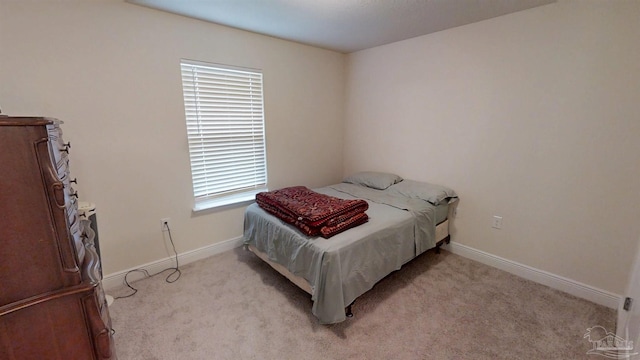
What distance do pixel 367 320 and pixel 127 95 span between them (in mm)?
2526

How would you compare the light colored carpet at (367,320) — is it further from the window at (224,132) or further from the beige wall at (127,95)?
the window at (224,132)

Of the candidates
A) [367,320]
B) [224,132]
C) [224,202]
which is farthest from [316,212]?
[224,132]

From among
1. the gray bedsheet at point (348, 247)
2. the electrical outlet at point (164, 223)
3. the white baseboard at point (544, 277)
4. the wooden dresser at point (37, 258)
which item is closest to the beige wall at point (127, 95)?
the electrical outlet at point (164, 223)

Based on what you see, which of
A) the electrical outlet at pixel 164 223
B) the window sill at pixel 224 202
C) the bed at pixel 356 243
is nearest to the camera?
the bed at pixel 356 243

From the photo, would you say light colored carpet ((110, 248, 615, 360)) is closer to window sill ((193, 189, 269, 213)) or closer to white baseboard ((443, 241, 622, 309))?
white baseboard ((443, 241, 622, 309))

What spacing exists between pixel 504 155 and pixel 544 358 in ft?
5.13

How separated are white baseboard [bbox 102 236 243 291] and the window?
Answer: 1.48ft

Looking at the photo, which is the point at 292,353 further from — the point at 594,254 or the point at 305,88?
the point at 305,88

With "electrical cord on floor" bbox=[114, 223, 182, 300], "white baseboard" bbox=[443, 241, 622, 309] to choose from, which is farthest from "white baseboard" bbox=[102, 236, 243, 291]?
"white baseboard" bbox=[443, 241, 622, 309]

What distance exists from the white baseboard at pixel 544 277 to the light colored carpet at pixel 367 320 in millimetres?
65

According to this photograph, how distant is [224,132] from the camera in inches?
108

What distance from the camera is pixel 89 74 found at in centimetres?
198

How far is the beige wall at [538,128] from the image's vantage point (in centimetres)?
190

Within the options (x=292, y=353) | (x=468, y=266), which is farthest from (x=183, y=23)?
(x=468, y=266)
